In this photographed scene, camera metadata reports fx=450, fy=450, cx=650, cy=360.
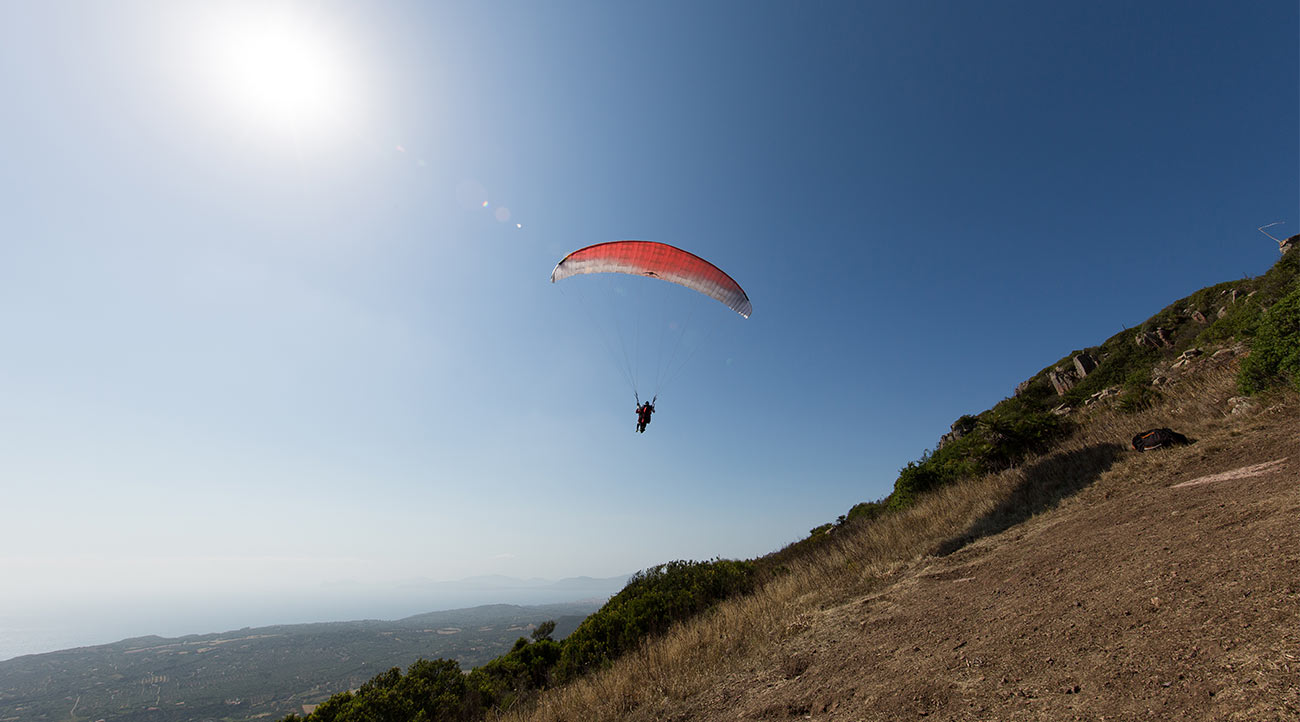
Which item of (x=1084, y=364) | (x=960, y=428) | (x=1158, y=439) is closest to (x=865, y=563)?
(x=1158, y=439)

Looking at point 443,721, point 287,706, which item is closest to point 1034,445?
point 443,721

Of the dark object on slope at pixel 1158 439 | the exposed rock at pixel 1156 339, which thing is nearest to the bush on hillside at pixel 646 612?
the dark object on slope at pixel 1158 439

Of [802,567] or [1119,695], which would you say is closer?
[1119,695]

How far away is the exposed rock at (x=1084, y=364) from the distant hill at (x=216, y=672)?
87178 millimetres

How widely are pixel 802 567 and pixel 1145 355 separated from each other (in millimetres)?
31715

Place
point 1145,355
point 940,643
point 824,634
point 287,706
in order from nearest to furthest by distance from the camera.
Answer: point 940,643
point 824,634
point 1145,355
point 287,706

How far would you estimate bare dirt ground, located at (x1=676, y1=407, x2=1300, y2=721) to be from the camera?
11.2 ft

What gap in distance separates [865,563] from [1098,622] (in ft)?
21.8

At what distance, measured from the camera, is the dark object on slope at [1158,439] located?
10.2m

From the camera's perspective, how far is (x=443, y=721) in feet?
46.0

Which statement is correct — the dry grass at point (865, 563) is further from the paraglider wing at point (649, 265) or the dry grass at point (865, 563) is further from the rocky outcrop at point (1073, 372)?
the rocky outcrop at point (1073, 372)

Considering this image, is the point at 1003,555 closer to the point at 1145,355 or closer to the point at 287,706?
the point at 1145,355

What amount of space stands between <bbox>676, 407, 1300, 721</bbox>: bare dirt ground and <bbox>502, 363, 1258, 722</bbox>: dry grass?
52cm

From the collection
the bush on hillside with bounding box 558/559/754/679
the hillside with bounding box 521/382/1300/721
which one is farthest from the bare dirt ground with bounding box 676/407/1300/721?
the bush on hillside with bounding box 558/559/754/679
